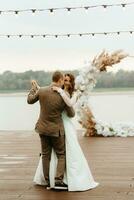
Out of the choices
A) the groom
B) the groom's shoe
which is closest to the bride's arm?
the groom

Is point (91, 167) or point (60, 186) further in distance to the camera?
point (91, 167)

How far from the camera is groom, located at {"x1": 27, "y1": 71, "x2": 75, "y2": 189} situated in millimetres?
6949

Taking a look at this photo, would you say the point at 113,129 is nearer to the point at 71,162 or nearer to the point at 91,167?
the point at 91,167

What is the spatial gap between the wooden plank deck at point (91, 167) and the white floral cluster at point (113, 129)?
426 millimetres

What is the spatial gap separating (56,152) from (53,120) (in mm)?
388

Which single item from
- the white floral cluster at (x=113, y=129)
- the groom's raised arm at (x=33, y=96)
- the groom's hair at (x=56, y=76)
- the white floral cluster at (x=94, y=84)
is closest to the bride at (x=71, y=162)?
the groom's hair at (x=56, y=76)

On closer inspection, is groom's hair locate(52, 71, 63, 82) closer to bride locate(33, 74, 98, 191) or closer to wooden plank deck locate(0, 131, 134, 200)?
bride locate(33, 74, 98, 191)

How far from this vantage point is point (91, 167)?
344 inches

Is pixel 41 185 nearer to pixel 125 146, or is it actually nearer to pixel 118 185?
pixel 118 185

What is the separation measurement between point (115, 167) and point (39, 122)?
2.04m

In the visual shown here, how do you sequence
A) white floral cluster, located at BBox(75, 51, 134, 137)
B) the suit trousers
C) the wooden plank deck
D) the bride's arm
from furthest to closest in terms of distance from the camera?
white floral cluster, located at BBox(75, 51, 134, 137)
the suit trousers
the bride's arm
the wooden plank deck

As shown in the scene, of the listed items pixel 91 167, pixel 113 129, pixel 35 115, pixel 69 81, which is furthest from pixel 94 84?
pixel 35 115

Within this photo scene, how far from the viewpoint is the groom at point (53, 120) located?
6.95 meters

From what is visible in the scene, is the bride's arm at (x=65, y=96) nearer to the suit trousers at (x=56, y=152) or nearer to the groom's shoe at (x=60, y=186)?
the suit trousers at (x=56, y=152)
